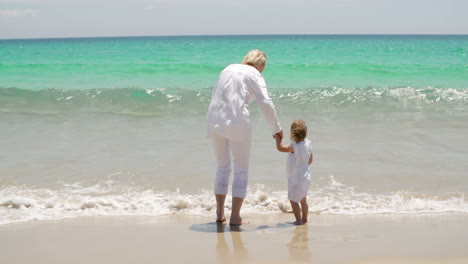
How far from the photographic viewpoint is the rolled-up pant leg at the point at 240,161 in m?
3.90

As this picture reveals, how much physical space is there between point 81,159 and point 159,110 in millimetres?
3844

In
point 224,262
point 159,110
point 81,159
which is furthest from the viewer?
point 159,110

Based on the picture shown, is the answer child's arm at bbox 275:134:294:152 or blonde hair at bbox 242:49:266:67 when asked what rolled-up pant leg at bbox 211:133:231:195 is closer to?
child's arm at bbox 275:134:294:152

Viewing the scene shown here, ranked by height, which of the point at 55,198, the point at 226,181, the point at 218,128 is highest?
the point at 218,128

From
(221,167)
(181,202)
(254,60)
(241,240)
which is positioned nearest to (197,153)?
(181,202)

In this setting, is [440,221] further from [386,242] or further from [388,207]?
[386,242]

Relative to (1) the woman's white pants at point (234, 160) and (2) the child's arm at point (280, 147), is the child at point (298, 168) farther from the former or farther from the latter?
(1) the woman's white pants at point (234, 160)

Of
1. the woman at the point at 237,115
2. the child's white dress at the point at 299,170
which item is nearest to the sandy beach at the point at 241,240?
the child's white dress at the point at 299,170

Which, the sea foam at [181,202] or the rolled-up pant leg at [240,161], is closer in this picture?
the rolled-up pant leg at [240,161]

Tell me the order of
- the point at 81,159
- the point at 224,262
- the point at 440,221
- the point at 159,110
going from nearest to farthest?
the point at 224,262, the point at 440,221, the point at 81,159, the point at 159,110

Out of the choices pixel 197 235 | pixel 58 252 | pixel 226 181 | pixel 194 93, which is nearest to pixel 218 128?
pixel 226 181

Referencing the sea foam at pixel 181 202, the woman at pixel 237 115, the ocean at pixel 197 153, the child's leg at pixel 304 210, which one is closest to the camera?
the woman at pixel 237 115

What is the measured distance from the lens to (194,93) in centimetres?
1187

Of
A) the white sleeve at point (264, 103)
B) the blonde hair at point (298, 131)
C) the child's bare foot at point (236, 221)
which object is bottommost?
the child's bare foot at point (236, 221)
